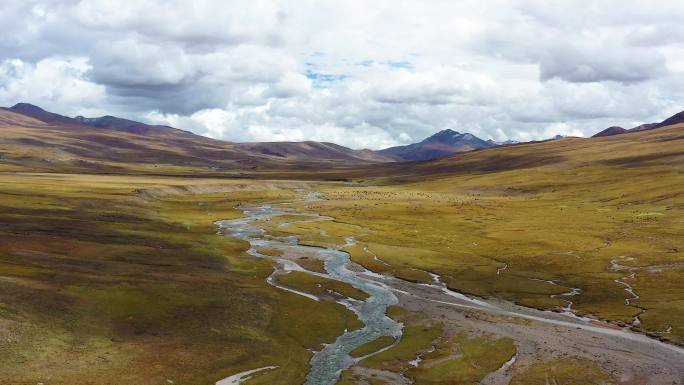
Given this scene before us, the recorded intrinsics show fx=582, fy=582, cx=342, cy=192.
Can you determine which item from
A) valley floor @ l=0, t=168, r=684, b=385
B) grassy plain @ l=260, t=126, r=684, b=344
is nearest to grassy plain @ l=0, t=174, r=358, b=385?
valley floor @ l=0, t=168, r=684, b=385

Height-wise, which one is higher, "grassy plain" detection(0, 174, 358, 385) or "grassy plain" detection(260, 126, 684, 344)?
"grassy plain" detection(260, 126, 684, 344)

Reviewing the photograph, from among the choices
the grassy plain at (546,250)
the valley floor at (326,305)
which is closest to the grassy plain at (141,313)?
the valley floor at (326,305)

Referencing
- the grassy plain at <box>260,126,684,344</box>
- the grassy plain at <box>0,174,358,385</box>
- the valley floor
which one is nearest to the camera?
the grassy plain at <box>0,174,358,385</box>

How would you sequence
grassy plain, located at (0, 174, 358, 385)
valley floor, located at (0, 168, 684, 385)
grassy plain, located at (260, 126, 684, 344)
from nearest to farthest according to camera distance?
1. grassy plain, located at (0, 174, 358, 385)
2. valley floor, located at (0, 168, 684, 385)
3. grassy plain, located at (260, 126, 684, 344)

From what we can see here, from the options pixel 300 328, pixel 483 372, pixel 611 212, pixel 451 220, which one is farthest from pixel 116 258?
pixel 611 212

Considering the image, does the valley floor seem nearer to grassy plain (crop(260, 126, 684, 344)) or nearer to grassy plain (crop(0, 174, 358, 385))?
grassy plain (crop(0, 174, 358, 385))

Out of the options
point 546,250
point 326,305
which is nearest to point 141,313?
point 326,305

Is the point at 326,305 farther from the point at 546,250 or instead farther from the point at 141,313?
the point at 546,250

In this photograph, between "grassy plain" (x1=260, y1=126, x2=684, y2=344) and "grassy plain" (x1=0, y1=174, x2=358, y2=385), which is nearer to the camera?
"grassy plain" (x1=0, y1=174, x2=358, y2=385)
